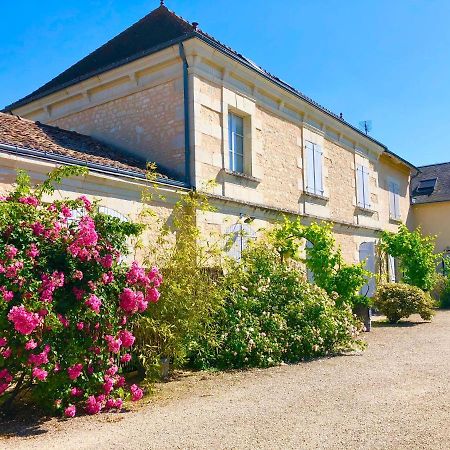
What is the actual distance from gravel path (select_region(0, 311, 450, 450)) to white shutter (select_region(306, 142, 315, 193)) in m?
6.67

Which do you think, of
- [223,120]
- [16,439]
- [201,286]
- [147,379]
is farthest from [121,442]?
[223,120]

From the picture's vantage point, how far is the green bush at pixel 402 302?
1148 cm

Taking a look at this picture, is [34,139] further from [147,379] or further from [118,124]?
[147,379]

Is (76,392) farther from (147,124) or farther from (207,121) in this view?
(147,124)

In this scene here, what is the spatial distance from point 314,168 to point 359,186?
287 cm

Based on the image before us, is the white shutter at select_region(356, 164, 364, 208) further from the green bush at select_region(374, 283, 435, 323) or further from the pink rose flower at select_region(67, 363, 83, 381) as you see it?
the pink rose flower at select_region(67, 363, 83, 381)

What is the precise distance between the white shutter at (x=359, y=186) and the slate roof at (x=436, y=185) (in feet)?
19.3

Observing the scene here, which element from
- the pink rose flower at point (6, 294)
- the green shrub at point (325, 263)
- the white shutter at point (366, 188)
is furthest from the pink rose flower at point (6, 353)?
the white shutter at point (366, 188)

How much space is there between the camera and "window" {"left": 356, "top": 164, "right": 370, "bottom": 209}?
15281 mm

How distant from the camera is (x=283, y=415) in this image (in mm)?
4410

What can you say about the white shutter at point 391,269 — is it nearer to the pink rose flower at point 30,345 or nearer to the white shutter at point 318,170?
the white shutter at point 318,170

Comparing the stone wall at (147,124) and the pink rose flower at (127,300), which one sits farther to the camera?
the stone wall at (147,124)

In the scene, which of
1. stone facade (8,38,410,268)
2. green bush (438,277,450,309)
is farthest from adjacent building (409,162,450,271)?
stone facade (8,38,410,268)

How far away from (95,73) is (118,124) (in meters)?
1.13
